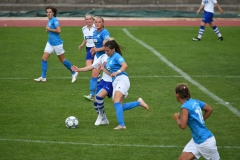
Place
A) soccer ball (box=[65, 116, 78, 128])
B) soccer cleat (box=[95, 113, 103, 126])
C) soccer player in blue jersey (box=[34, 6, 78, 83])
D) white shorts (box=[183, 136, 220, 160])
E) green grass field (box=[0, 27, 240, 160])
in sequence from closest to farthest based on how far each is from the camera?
1. white shorts (box=[183, 136, 220, 160])
2. green grass field (box=[0, 27, 240, 160])
3. soccer ball (box=[65, 116, 78, 128])
4. soccer cleat (box=[95, 113, 103, 126])
5. soccer player in blue jersey (box=[34, 6, 78, 83])

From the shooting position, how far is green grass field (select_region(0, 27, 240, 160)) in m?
10.2

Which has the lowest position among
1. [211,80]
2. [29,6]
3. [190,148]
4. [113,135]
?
[29,6]

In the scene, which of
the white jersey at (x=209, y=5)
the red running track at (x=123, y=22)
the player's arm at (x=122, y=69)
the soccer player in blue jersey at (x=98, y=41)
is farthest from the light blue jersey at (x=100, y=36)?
the red running track at (x=123, y=22)

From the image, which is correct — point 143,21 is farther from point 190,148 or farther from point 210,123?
point 190,148

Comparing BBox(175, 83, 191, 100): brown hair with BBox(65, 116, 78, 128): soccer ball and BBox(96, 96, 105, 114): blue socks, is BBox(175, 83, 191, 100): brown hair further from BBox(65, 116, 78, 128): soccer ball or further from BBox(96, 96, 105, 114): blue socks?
BBox(65, 116, 78, 128): soccer ball

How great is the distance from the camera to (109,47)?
11.2 m

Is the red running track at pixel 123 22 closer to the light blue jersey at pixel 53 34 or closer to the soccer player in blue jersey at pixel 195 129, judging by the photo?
the light blue jersey at pixel 53 34

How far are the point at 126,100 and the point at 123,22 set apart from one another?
1614cm

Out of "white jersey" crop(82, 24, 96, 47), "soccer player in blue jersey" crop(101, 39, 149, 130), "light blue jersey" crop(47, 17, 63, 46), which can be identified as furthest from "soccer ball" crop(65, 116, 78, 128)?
"light blue jersey" crop(47, 17, 63, 46)

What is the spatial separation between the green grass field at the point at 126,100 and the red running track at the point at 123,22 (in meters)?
3.80

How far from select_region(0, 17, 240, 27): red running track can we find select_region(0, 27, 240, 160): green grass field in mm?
3802

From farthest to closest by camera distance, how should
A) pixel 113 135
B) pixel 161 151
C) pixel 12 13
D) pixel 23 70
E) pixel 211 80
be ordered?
pixel 12 13, pixel 23 70, pixel 211 80, pixel 113 135, pixel 161 151

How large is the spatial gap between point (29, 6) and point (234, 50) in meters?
15.0

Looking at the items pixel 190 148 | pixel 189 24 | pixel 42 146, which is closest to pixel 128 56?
pixel 189 24
